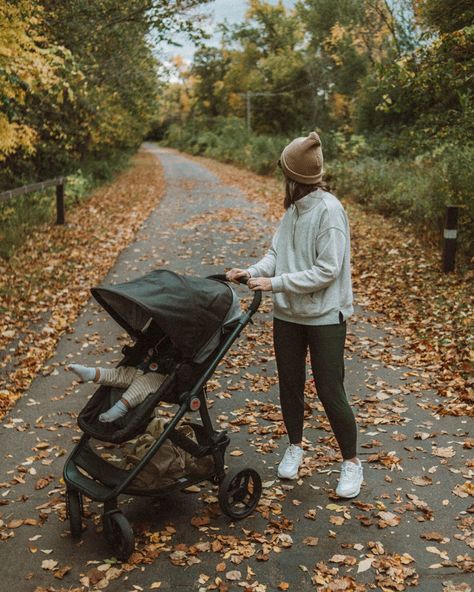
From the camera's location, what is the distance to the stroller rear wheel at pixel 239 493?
4016 mm

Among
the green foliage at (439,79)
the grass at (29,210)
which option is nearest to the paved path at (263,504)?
the green foliage at (439,79)

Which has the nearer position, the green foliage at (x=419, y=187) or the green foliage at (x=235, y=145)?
the green foliage at (x=419, y=187)

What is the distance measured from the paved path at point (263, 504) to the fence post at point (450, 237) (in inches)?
107

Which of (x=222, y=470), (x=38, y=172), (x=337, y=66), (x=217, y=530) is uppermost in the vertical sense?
(x=337, y=66)

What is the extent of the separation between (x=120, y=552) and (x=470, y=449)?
113 inches

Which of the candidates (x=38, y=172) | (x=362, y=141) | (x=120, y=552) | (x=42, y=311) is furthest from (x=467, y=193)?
(x=38, y=172)

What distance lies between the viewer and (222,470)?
4.19m

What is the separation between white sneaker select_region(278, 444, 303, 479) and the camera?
15.0ft

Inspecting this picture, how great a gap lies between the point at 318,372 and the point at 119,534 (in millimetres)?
1618

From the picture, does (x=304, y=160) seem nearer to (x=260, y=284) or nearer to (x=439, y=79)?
(x=260, y=284)

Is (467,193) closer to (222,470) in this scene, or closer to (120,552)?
(222,470)

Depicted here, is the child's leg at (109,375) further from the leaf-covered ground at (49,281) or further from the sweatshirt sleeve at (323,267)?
the leaf-covered ground at (49,281)

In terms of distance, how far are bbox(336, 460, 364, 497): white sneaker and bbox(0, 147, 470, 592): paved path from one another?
0.07 meters

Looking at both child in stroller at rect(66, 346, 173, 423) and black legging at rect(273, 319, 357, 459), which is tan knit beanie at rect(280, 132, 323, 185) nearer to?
black legging at rect(273, 319, 357, 459)
